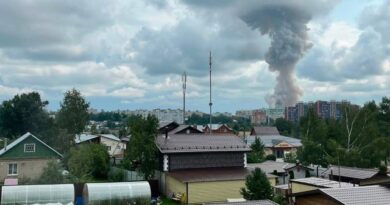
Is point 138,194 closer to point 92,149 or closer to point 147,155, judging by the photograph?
point 147,155

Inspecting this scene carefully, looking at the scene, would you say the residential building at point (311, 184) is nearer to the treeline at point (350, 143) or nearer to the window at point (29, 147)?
the treeline at point (350, 143)

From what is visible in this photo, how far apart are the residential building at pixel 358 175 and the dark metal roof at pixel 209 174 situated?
8213 millimetres

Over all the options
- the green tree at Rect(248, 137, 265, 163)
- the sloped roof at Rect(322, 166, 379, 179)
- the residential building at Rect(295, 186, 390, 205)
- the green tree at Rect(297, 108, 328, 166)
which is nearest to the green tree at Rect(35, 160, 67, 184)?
the green tree at Rect(248, 137, 265, 163)

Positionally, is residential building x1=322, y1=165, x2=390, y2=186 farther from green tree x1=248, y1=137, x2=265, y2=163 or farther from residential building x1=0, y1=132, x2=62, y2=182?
residential building x1=0, y1=132, x2=62, y2=182

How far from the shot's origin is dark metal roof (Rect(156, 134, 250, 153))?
3562 cm

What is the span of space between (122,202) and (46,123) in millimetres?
48107

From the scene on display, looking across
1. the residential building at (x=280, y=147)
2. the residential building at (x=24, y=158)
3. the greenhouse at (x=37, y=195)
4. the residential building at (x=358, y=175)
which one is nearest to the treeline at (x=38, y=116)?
the residential building at (x=24, y=158)

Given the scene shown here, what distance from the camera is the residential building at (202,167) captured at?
105 feet

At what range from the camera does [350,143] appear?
4962 centimetres

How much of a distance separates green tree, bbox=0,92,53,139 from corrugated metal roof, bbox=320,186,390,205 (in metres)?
62.1

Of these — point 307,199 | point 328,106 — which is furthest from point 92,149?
point 328,106

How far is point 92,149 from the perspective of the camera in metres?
42.5

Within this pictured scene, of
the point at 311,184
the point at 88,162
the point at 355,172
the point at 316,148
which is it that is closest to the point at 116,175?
the point at 88,162

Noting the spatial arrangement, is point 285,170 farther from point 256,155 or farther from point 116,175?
point 116,175
